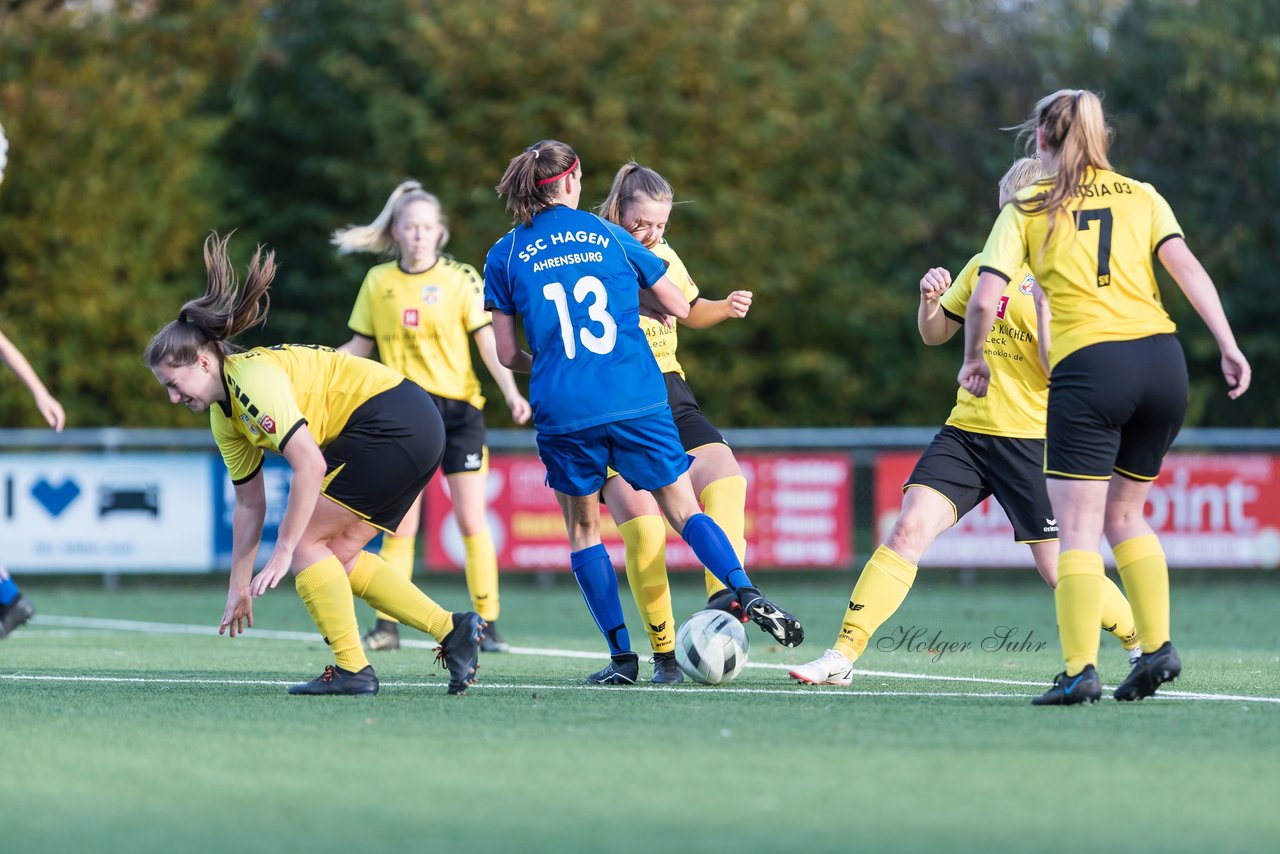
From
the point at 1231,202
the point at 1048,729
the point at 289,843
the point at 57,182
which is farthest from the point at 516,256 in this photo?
the point at 1231,202

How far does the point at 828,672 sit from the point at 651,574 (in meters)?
0.81

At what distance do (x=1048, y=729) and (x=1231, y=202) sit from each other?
52.2 feet

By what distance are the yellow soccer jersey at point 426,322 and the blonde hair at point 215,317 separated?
9.94 ft

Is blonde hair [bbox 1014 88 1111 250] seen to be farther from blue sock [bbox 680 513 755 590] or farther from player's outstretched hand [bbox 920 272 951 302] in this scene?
blue sock [bbox 680 513 755 590]

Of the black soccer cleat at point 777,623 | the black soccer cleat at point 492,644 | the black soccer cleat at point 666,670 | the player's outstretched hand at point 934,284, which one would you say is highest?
the player's outstretched hand at point 934,284

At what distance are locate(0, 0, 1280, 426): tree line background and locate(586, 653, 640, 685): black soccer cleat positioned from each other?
1221 cm

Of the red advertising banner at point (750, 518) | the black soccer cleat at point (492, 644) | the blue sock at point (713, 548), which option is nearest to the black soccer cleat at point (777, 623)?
the blue sock at point (713, 548)

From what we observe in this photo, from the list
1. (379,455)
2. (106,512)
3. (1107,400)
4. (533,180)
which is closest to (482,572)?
(379,455)

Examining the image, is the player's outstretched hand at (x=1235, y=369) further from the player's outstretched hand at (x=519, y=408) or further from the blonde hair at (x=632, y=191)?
the player's outstretched hand at (x=519, y=408)

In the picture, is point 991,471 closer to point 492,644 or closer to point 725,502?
point 725,502

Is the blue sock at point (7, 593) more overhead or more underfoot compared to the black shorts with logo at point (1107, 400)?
more underfoot

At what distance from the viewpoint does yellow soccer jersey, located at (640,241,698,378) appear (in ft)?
24.0

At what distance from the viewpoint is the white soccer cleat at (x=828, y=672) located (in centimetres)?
657

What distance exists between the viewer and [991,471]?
6828 mm
